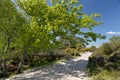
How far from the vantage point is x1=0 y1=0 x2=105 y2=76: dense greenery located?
46.3 feet

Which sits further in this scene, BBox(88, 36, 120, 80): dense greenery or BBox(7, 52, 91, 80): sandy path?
BBox(7, 52, 91, 80): sandy path

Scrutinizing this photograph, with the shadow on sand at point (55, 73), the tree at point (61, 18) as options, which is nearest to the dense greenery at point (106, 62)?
the shadow on sand at point (55, 73)

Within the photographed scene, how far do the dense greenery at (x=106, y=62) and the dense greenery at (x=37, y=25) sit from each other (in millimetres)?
4379

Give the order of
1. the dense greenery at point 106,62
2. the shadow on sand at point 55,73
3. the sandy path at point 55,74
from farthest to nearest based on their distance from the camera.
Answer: the shadow on sand at point 55,73 < the sandy path at point 55,74 < the dense greenery at point 106,62

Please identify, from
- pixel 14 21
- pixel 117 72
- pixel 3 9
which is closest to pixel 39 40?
pixel 14 21

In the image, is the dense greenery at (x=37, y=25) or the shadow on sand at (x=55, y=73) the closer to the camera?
the shadow on sand at (x=55, y=73)

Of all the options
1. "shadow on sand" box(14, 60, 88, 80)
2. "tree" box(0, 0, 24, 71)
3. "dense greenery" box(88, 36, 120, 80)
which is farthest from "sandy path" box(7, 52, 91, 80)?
"tree" box(0, 0, 24, 71)

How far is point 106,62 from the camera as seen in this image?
36.1 ft

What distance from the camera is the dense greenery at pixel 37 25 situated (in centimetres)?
1412

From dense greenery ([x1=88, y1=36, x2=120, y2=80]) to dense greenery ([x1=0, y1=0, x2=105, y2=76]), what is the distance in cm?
Answer: 438

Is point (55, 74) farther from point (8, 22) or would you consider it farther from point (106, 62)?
point (8, 22)

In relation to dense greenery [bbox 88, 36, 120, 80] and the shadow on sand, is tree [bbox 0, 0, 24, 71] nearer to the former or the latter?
the shadow on sand

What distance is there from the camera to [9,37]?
15180mm

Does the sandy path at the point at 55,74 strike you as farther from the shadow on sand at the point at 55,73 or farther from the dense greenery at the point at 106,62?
the dense greenery at the point at 106,62
